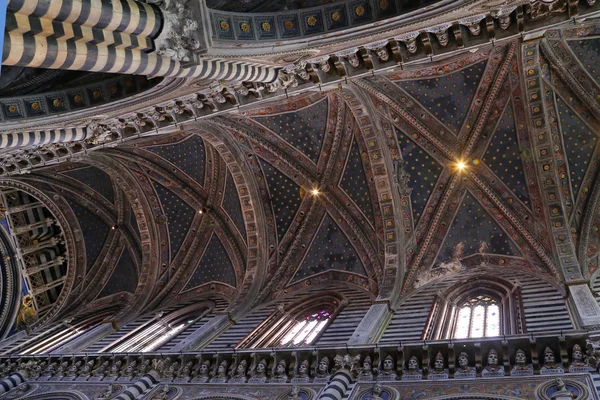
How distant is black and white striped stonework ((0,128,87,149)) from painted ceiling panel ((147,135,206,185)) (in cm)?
747

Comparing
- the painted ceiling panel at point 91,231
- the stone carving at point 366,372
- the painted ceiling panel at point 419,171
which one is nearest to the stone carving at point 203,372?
the stone carving at point 366,372

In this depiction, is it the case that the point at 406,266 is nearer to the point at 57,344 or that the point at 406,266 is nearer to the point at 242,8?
the point at 242,8

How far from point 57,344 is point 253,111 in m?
10.8

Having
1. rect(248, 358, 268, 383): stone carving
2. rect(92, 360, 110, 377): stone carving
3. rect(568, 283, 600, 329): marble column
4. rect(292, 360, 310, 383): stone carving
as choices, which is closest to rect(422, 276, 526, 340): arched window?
rect(568, 283, 600, 329): marble column

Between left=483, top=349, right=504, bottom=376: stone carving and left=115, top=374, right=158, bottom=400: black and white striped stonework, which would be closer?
left=483, top=349, right=504, bottom=376: stone carving

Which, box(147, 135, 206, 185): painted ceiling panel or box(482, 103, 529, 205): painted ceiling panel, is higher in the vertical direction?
box(147, 135, 206, 185): painted ceiling panel

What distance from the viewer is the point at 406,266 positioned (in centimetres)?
1827

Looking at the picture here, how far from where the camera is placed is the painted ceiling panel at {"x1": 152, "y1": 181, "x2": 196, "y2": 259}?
22328 millimetres

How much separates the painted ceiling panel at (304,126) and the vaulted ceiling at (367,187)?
6 centimetres

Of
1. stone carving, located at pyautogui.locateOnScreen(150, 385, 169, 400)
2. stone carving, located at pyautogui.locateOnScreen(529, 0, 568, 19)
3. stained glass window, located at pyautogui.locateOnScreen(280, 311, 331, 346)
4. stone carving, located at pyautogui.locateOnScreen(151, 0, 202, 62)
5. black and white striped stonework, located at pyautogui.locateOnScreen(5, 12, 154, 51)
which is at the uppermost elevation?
stone carving, located at pyautogui.locateOnScreen(529, 0, 568, 19)

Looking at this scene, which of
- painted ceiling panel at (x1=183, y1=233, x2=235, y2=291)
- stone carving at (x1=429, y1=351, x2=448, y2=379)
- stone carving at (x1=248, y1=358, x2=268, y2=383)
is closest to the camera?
stone carving at (x1=429, y1=351, x2=448, y2=379)

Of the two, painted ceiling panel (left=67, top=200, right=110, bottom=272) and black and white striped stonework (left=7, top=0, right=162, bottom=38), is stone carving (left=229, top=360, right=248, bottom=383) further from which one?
painted ceiling panel (left=67, top=200, right=110, bottom=272)

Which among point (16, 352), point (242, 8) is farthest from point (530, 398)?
point (16, 352)

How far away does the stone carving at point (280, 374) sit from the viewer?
1277 cm
